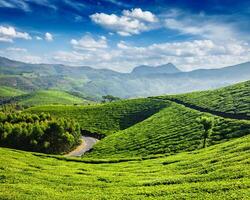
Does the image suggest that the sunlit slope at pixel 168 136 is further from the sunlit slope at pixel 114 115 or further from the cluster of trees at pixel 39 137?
the sunlit slope at pixel 114 115

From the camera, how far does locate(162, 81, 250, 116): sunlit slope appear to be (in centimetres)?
12300

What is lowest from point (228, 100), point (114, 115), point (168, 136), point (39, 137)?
point (39, 137)

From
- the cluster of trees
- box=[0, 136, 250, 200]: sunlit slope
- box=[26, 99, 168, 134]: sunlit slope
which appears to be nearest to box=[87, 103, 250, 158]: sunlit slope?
the cluster of trees

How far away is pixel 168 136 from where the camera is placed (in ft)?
359

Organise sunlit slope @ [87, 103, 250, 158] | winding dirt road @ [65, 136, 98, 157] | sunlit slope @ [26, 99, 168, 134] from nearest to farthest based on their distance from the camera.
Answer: sunlit slope @ [87, 103, 250, 158] < winding dirt road @ [65, 136, 98, 157] < sunlit slope @ [26, 99, 168, 134]

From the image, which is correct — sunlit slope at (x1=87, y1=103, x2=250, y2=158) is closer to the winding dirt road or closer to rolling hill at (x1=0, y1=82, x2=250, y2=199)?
rolling hill at (x1=0, y1=82, x2=250, y2=199)

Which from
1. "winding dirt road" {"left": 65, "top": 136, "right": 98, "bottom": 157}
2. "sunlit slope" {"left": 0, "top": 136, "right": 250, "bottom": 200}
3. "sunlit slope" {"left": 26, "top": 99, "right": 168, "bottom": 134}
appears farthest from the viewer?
"sunlit slope" {"left": 26, "top": 99, "right": 168, "bottom": 134}

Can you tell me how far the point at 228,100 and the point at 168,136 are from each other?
4529 cm

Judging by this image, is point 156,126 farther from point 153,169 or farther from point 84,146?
point 153,169

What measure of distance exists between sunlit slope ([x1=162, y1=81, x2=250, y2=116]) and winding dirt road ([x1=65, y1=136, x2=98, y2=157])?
53.9 meters

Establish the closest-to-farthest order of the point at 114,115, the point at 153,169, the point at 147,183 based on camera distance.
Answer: the point at 147,183, the point at 153,169, the point at 114,115

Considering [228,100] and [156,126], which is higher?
[228,100]

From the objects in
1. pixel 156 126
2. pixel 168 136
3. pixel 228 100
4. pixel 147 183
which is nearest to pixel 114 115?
pixel 156 126

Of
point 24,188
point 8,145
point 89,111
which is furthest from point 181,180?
point 89,111
